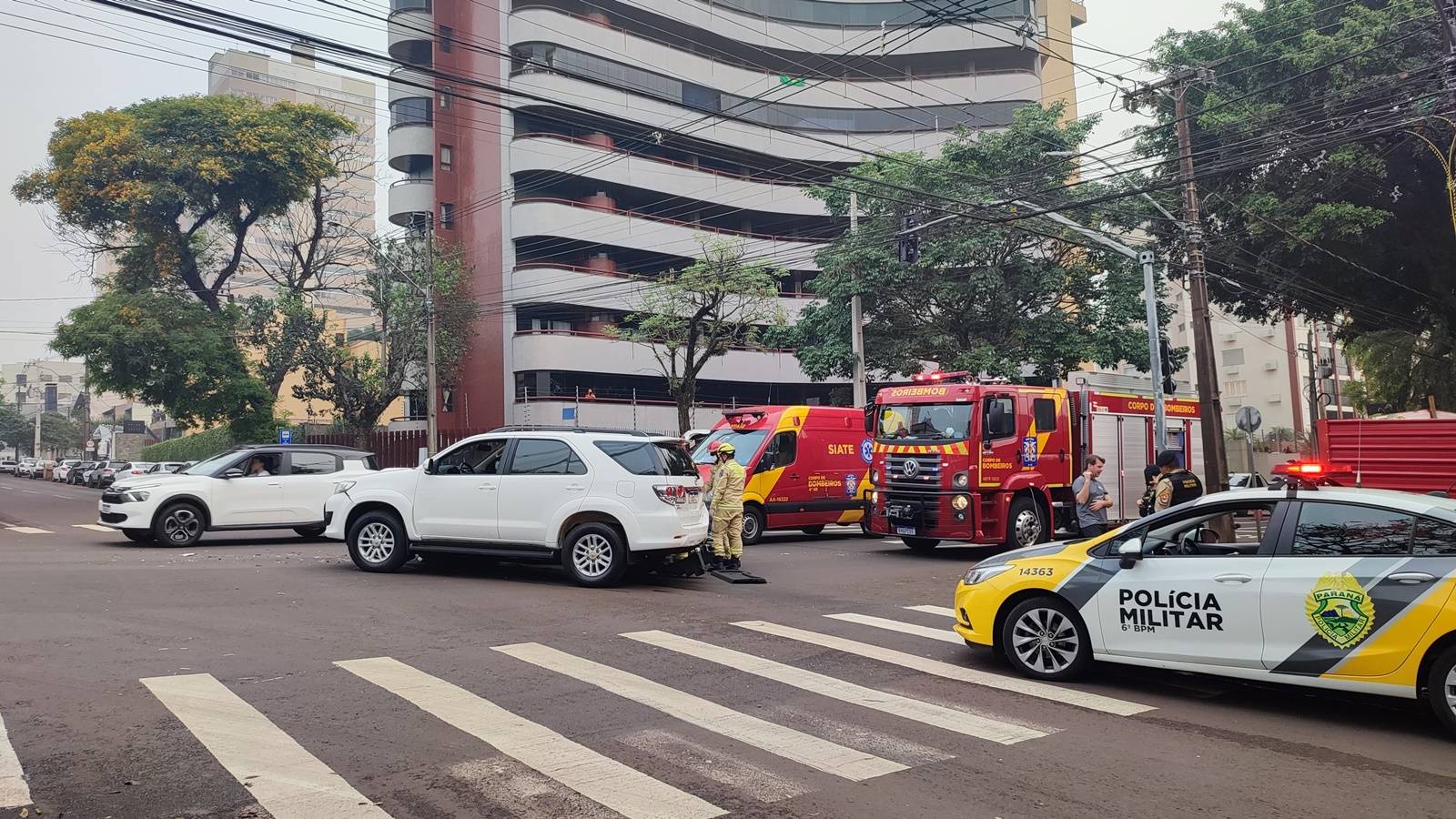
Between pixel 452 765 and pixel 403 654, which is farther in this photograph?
pixel 403 654

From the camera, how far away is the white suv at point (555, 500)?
1153cm

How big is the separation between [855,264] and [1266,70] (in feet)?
38.6

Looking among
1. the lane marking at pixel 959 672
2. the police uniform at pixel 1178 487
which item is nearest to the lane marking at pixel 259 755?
the lane marking at pixel 959 672

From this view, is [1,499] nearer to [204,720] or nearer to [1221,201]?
[204,720]

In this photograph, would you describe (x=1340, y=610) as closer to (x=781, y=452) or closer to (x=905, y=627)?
(x=905, y=627)

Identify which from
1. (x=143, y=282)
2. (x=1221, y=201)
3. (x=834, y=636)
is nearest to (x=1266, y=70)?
(x=1221, y=201)

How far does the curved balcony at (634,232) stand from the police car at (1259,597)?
3246cm

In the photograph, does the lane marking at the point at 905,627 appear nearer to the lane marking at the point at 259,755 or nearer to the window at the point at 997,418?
the lane marking at the point at 259,755

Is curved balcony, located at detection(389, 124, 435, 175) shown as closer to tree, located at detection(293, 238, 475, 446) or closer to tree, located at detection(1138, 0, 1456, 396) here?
tree, located at detection(293, 238, 475, 446)

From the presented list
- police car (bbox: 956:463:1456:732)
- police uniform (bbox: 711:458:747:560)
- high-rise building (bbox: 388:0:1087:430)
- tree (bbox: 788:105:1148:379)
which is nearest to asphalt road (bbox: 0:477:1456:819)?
police car (bbox: 956:463:1456:732)

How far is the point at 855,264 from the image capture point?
31000 millimetres

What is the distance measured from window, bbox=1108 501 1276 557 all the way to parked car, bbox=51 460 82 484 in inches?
2468

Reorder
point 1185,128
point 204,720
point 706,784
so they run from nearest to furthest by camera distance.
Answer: point 706,784 < point 204,720 < point 1185,128

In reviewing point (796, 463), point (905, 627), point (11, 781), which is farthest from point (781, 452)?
point (11, 781)
